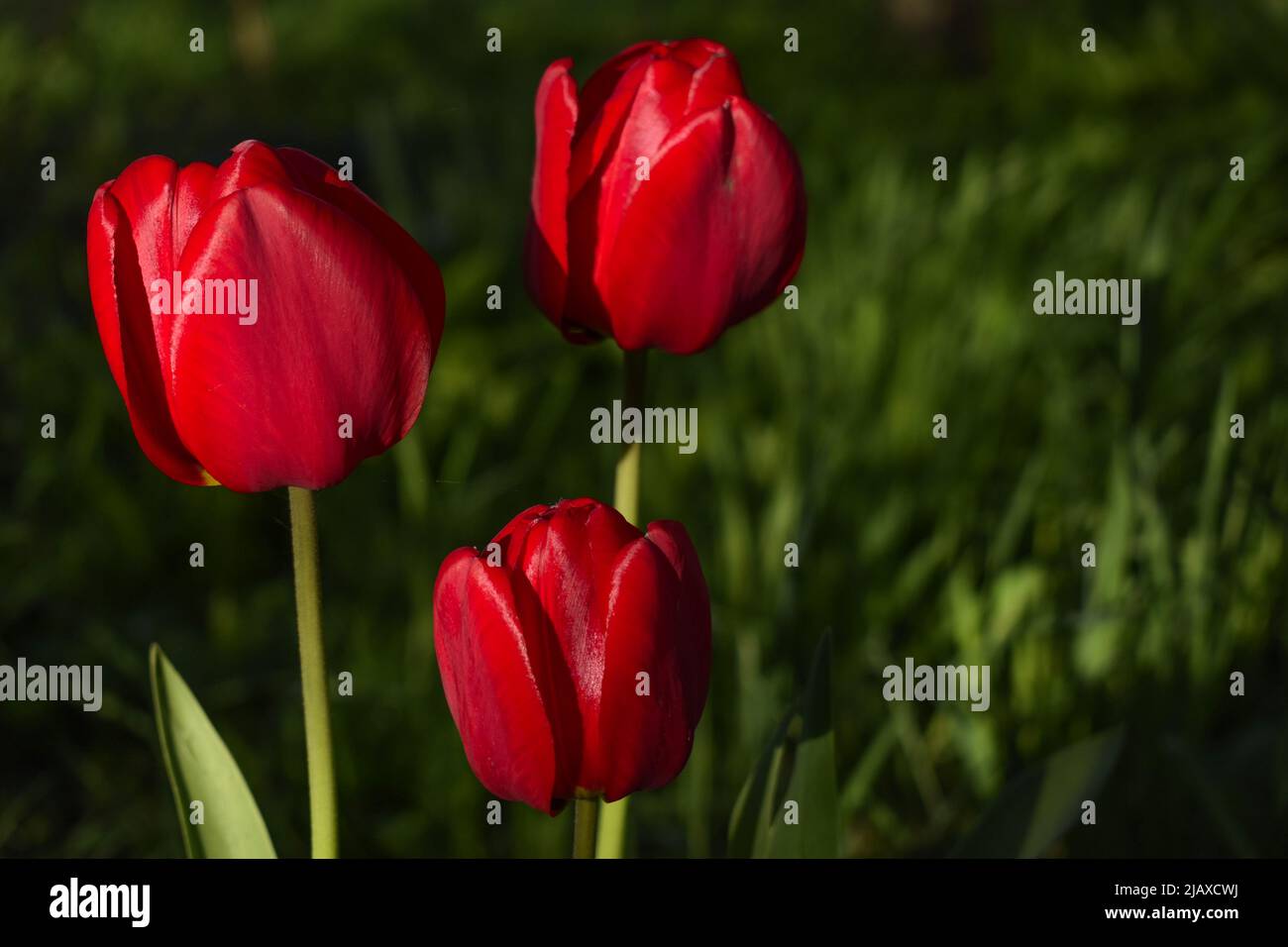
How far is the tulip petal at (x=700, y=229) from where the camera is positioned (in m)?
0.71

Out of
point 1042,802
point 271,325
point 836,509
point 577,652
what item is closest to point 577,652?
point 577,652

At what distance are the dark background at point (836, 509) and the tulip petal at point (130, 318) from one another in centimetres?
25

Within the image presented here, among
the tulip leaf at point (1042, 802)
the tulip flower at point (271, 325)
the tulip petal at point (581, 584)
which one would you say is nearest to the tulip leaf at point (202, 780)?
the tulip flower at point (271, 325)

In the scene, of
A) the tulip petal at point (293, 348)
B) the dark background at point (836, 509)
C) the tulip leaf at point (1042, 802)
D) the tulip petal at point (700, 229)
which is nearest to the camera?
the tulip petal at point (293, 348)

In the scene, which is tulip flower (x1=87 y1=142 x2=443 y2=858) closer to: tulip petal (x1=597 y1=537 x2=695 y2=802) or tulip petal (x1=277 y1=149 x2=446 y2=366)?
tulip petal (x1=277 y1=149 x2=446 y2=366)

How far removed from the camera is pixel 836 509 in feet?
6.59

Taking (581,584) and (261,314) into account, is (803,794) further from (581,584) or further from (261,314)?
(261,314)

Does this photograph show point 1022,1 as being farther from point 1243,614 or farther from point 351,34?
point 1243,614

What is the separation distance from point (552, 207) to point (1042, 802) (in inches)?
19.8

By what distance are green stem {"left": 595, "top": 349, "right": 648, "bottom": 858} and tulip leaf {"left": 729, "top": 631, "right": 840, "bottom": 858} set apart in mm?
83

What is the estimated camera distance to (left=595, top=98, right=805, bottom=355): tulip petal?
28.0 inches

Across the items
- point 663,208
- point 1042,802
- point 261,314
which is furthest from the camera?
point 1042,802

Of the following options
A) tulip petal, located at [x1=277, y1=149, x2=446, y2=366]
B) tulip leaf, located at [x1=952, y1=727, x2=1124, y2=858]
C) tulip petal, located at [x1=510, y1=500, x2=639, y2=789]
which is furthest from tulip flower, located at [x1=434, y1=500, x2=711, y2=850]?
tulip leaf, located at [x1=952, y1=727, x2=1124, y2=858]

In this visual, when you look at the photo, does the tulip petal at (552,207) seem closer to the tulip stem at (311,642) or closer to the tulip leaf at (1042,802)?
the tulip stem at (311,642)
